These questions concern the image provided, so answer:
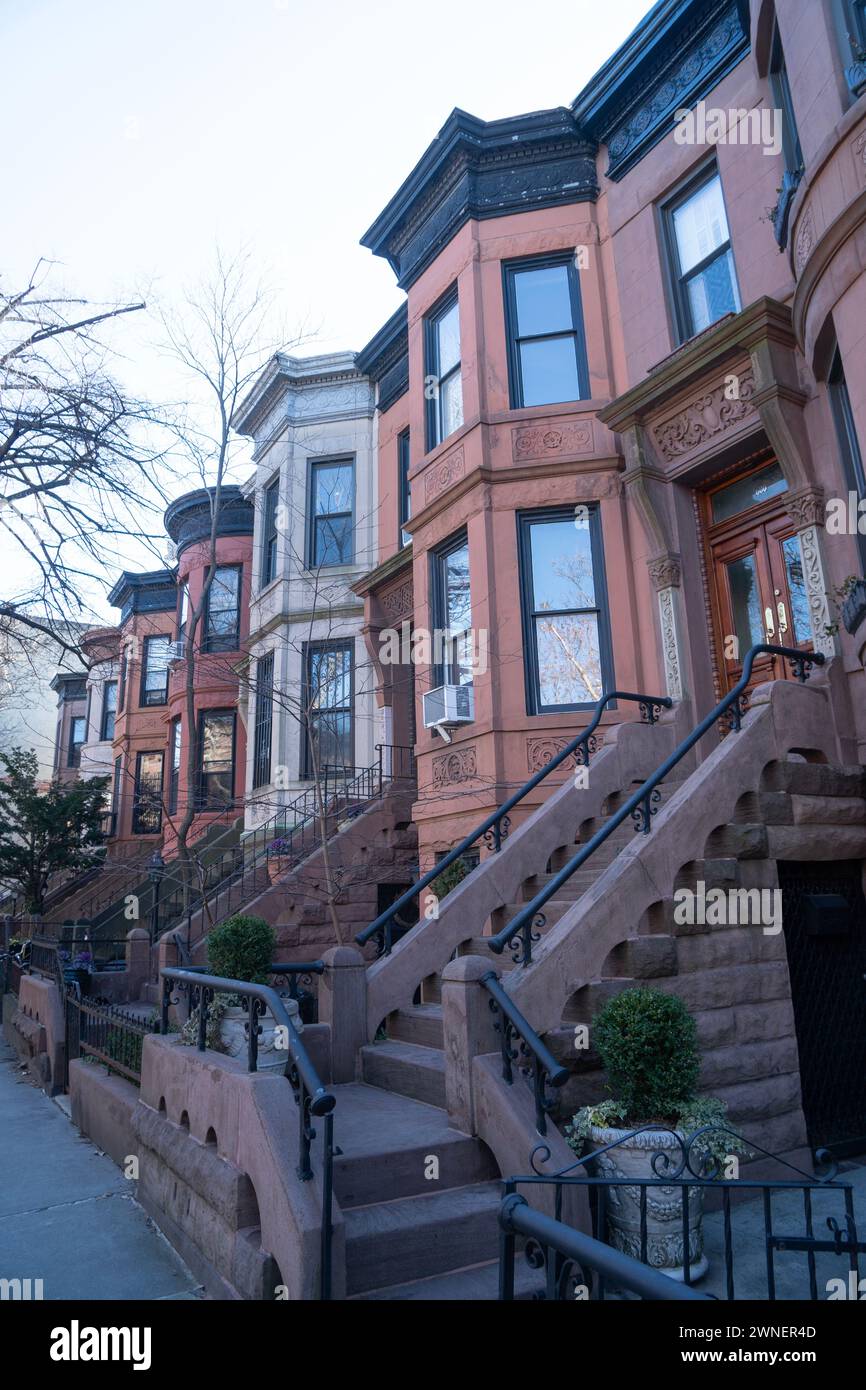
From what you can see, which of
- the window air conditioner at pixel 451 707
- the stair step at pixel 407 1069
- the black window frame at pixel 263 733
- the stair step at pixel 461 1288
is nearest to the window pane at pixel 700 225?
the window air conditioner at pixel 451 707

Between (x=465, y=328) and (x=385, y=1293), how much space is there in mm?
10975

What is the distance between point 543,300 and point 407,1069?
981 centimetres

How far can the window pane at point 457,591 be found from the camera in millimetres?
11914

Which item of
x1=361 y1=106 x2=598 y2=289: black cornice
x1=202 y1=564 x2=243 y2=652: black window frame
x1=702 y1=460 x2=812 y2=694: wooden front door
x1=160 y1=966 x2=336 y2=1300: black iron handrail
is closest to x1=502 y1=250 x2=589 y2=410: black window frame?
x1=361 y1=106 x2=598 y2=289: black cornice

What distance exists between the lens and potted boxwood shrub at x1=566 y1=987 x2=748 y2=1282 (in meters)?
4.60

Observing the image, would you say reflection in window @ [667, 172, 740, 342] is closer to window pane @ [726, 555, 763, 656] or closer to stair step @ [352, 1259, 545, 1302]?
window pane @ [726, 555, 763, 656]

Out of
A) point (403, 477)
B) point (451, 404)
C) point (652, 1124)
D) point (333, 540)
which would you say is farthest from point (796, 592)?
point (333, 540)

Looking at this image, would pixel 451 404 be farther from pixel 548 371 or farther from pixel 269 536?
pixel 269 536

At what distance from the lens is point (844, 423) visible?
7.98 metres

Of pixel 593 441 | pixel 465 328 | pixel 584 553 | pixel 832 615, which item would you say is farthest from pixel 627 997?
pixel 465 328

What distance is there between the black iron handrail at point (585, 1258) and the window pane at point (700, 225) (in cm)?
1016

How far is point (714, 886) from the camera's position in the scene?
6438 mm

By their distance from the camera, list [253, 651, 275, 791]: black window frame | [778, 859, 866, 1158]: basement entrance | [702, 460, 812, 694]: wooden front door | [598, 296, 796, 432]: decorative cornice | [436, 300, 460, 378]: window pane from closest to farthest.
Result: [778, 859, 866, 1158]: basement entrance < [598, 296, 796, 432]: decorative cornice < [702, 460, 812, 694]: wooden front door < [436, 300, 460, 378]: window pane < [253, 651, 275, 791]: black window frame

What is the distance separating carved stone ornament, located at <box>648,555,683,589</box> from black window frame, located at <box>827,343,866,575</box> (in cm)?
220
